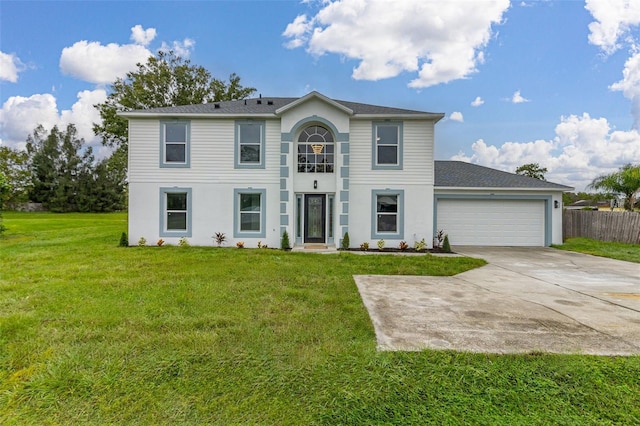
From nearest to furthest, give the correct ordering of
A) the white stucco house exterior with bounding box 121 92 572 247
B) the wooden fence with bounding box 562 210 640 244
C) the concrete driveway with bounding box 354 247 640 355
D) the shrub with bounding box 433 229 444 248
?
the concrete driveway with bounding box 354 247 640 355 → the white stucco house exterior with bounding box 121 92 572 247 → the shrub with bounding box 433 229 444 248 → the wooden fence with bounding box 562 210 640 244

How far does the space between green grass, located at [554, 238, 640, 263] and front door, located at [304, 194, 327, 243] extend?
9.35 meters

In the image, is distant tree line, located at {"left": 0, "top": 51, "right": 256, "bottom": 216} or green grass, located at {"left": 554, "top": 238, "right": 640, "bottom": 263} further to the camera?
distant tree line, located at {"left": 0, "top": 51, "right": 256, "bottom": 216}

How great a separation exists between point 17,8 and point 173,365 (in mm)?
16795

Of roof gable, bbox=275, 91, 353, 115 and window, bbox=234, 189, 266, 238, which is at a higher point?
roof gable, bbox=275, 91, 353, 115

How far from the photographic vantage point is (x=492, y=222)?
1245 centimetres

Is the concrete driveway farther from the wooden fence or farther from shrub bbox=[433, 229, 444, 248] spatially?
the wooden fence

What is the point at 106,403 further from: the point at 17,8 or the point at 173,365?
the point at 17,8

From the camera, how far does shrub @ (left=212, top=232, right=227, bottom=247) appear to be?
1116 cm

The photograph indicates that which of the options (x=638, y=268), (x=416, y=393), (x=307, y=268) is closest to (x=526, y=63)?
(x=638, y=268)

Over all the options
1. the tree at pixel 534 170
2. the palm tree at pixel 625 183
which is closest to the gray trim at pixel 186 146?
the palm tree at pixel 625 183

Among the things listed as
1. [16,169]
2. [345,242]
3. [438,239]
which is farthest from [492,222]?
[16,169]

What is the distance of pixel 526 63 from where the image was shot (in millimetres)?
14328

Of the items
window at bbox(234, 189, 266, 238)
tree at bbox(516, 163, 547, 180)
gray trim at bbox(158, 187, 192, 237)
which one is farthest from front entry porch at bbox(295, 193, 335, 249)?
tree at bbox(516, 163, 547, 180)

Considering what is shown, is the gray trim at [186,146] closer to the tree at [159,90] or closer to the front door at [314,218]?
the front door at [314,218]
